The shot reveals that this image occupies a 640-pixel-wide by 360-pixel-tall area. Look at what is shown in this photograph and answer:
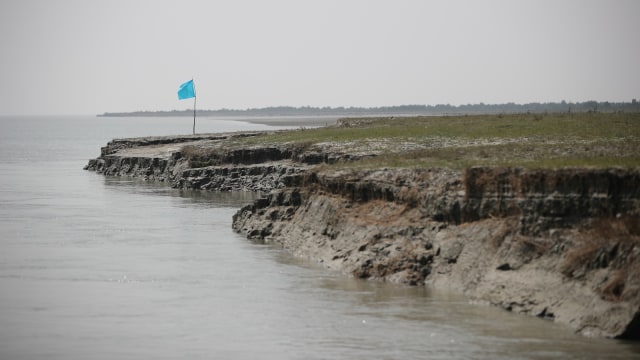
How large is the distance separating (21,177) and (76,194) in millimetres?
15149

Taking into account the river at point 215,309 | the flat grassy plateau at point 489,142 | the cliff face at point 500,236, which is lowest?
the river at point 215,309

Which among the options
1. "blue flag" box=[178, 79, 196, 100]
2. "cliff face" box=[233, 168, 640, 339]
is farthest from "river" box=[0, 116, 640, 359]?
"blue flag" box=[178, 79, 196, 100]

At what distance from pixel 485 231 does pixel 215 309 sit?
7.48m

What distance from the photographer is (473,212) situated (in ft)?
103

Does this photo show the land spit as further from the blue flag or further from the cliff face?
the blue flag

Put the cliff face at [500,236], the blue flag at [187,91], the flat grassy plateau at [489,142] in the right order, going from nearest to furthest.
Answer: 1. the cliff face at [500,236]
2. the flat grassy plateau at [489,142]
3. the blue flag at [187,91]

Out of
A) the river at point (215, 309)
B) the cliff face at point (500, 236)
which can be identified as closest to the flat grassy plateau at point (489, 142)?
the cliff face at point (500, 236)

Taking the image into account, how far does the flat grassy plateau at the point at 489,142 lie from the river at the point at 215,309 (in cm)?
605

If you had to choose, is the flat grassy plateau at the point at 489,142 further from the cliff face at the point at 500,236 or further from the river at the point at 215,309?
the river at the point at 215,309

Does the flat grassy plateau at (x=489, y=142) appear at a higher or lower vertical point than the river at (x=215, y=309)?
higher

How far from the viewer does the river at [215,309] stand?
79.0 feet

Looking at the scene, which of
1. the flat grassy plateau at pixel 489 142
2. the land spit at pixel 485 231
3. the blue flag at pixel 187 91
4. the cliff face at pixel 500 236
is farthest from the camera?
the blue flag at pixel 187 91

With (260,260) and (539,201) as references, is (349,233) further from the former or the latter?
(539,201)

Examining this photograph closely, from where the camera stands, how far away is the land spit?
25844mm
